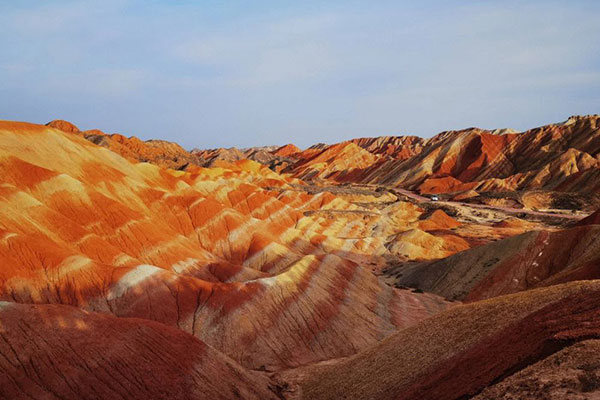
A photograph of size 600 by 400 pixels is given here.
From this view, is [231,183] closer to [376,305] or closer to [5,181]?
[5,181]

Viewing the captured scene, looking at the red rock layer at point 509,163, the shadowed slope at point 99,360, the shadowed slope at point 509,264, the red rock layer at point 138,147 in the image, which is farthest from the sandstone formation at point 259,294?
the red rock layer at point 138,147

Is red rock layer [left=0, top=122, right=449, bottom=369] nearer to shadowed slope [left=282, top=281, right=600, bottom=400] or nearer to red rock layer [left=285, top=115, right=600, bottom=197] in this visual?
shadowed slope [left=282, top=281, right=600, bottom=400]

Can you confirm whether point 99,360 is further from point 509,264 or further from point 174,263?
point 509,264

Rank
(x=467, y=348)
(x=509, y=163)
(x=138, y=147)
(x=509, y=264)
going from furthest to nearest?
(x=138, y=147), (x=509, y=163), (x=509, y=264), (x=467, y=348)

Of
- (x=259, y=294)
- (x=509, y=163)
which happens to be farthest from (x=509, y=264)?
(x=509, y=163)

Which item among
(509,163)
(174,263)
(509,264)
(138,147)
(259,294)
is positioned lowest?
(509,264)

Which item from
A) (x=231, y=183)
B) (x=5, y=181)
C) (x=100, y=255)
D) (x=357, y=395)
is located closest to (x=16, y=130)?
(x=5, y=181)

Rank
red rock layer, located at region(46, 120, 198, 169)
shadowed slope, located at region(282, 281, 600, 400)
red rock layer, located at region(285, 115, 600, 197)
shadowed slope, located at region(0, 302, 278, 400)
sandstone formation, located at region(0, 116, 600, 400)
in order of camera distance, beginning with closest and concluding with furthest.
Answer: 1. shadowed slope, located at region(282, 281, 600, 400)
2. sandstone formation, located at region(0, 116, 600, 400)
3. shadowed slope, located at region(0, 302, 278, 400)
4. red rock layer, located at region(285, 115, 600, 197)
5. red rock layer, located at region(46, 120, 198, 169)

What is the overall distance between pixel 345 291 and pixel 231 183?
171 feet

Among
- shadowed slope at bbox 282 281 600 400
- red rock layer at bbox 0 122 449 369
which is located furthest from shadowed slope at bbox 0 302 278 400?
red rock layer at bbox 0 122 449 369

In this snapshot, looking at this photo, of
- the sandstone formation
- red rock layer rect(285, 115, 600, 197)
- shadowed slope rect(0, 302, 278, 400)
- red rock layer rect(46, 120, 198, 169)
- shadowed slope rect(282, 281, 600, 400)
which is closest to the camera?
shadowed slope rect(282, 281, 600, 400)

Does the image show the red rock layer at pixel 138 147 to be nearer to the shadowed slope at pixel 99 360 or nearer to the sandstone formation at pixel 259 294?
the sandstone formation at pixel 259 294

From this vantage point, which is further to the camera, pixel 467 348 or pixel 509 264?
pixel 509 264

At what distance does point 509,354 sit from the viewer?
15.3 m
